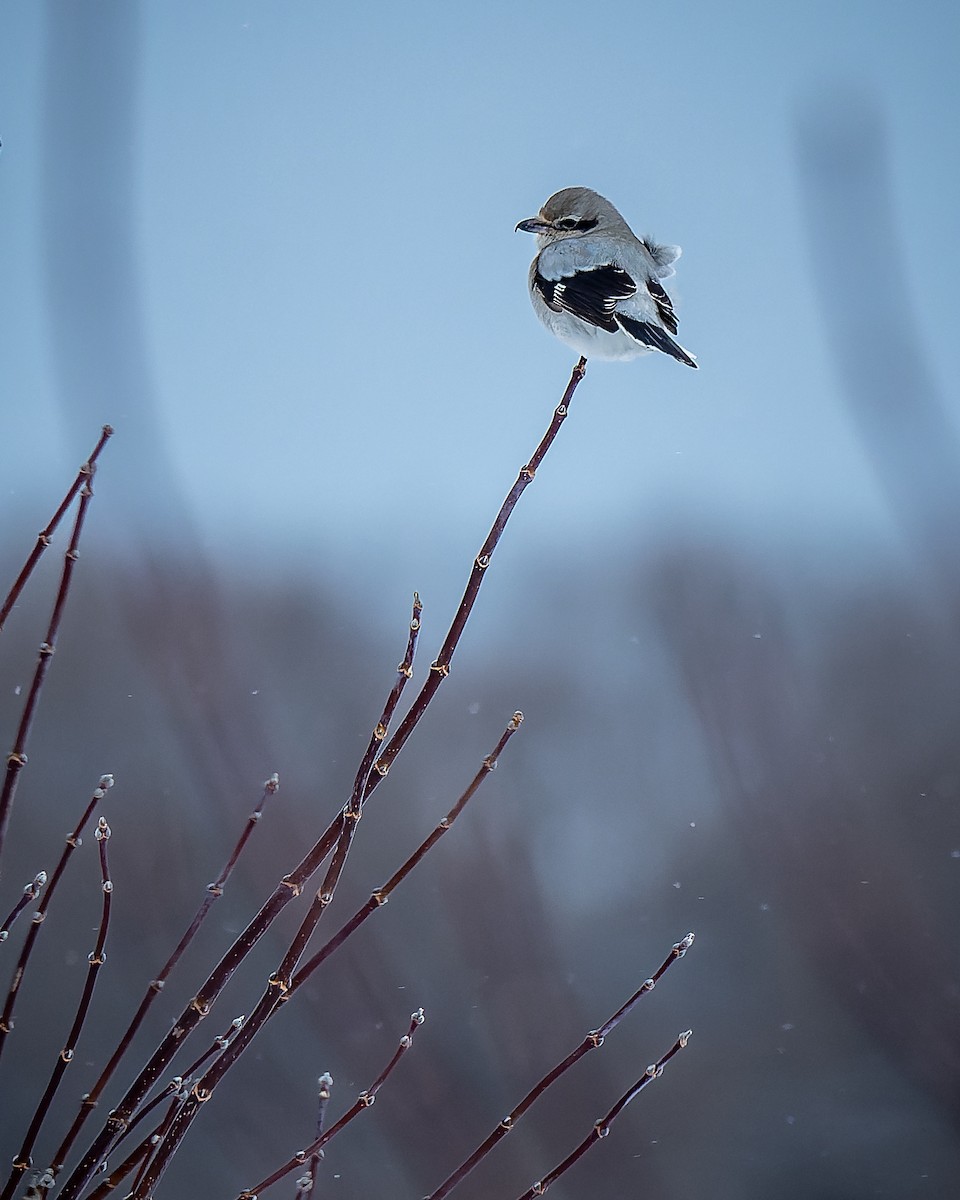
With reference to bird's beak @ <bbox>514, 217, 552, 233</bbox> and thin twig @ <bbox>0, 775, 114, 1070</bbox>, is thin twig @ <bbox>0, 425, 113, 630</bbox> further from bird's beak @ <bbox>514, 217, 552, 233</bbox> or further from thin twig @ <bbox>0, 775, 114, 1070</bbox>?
bird's beak @ <bbox>514, 217, 552, 233</bbox>

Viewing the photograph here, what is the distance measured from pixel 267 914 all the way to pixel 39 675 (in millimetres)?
166

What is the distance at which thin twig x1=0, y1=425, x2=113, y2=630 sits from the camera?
465 millimetres

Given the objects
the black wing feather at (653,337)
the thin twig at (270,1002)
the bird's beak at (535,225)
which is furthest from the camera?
the bird's beak at (535,225)

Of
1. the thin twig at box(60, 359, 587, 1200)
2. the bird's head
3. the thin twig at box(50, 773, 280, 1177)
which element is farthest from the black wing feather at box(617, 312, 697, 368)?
the thin twig at box(50, 773, 280, 1177)

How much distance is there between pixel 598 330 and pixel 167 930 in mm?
2358

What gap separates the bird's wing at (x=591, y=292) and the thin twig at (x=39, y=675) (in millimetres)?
586

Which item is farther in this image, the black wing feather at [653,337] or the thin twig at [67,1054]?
the black wing feather at [653,337]

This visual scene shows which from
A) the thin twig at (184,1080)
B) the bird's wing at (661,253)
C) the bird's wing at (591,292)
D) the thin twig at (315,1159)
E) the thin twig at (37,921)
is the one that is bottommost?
the thin twig at (315,1159)

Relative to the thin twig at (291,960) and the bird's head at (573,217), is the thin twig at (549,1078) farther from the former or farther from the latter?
the bird's head at (573,217)

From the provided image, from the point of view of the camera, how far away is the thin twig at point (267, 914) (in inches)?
17.0

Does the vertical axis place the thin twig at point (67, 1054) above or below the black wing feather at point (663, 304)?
below

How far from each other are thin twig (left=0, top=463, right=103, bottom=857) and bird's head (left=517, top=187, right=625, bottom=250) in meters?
A: 0.74

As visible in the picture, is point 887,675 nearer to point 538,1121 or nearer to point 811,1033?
point 811,1033

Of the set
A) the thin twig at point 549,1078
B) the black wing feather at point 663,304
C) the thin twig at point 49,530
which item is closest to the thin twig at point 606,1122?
the thin twig at point 549,1078
